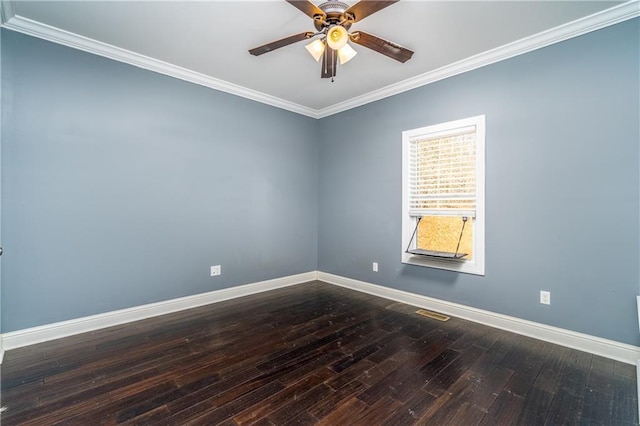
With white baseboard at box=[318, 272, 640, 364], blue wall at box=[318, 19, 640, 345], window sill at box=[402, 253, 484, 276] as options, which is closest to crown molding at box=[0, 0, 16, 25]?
blue wall at box=[318, 19, 640, 345]

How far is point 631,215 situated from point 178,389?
3.52 meters

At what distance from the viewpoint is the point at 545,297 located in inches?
103

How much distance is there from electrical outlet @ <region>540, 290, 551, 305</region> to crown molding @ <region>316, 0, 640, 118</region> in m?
2.23

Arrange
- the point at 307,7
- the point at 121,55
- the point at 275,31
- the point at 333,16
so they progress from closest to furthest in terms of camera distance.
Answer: the point at 307,7 → the point at 333,16 → the point at 275,31 → the point at 121,55

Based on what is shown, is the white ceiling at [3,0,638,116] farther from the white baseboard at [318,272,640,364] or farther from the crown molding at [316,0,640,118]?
the white baseboard at [318,272,640,364]

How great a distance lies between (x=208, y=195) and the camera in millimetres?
3594

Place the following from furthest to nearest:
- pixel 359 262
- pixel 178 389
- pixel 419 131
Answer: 1. pixel 359 262
2. pixel 419 131
3. pixel 178 389

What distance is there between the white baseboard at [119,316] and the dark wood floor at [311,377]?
0.36 feet

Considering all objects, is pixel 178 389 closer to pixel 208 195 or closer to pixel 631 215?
pixel 208 195

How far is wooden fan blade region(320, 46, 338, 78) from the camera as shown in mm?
2365

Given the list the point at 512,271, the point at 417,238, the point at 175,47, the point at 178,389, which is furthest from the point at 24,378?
the point at 512,271

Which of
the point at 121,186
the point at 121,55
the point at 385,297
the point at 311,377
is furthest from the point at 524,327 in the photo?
the point at 121,55

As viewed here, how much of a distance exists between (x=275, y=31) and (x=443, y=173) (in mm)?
2290

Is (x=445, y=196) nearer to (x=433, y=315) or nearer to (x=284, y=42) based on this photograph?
(x=433, y=315)
